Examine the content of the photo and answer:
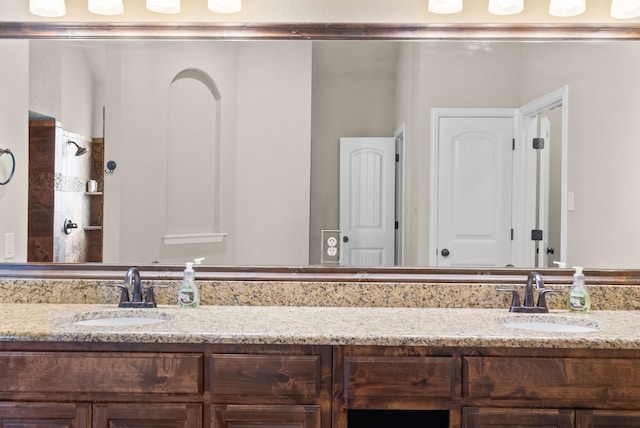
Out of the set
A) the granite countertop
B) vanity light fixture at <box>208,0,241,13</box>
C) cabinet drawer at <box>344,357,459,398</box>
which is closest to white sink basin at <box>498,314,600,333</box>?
the granite countertop

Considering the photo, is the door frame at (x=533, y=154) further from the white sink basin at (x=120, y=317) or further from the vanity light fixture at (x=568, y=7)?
the white sink basin at (x=120, y=317)

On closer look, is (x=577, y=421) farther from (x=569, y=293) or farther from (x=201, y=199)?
(x=201, y=199)

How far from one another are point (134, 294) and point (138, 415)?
1.70ft

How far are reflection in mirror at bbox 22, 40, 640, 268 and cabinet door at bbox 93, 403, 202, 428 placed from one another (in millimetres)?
687

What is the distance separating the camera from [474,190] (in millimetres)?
2256

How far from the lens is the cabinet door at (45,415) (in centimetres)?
170

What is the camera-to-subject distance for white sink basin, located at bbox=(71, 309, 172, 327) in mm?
1977

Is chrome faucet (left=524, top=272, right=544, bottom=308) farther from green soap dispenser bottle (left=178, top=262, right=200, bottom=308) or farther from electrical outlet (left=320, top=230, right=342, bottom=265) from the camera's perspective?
green soap dispenser bottle (left=178, top=262, right=200, bottom=308)

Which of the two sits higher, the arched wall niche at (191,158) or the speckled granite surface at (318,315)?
the arched wall niche at (191,158)

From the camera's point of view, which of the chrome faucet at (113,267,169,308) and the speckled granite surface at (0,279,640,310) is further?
the speckled granite surface at (0,279,640,310)

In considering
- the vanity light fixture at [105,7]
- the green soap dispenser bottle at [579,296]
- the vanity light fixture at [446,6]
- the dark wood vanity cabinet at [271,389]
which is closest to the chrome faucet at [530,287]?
the green soap dispenser bottle at [579,296]

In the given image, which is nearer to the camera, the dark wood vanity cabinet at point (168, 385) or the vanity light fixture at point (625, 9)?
the dark wood vanity cabinet at point (168, 385)

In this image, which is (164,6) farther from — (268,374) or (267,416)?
(267,416)

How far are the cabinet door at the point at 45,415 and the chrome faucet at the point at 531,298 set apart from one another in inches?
57.3
